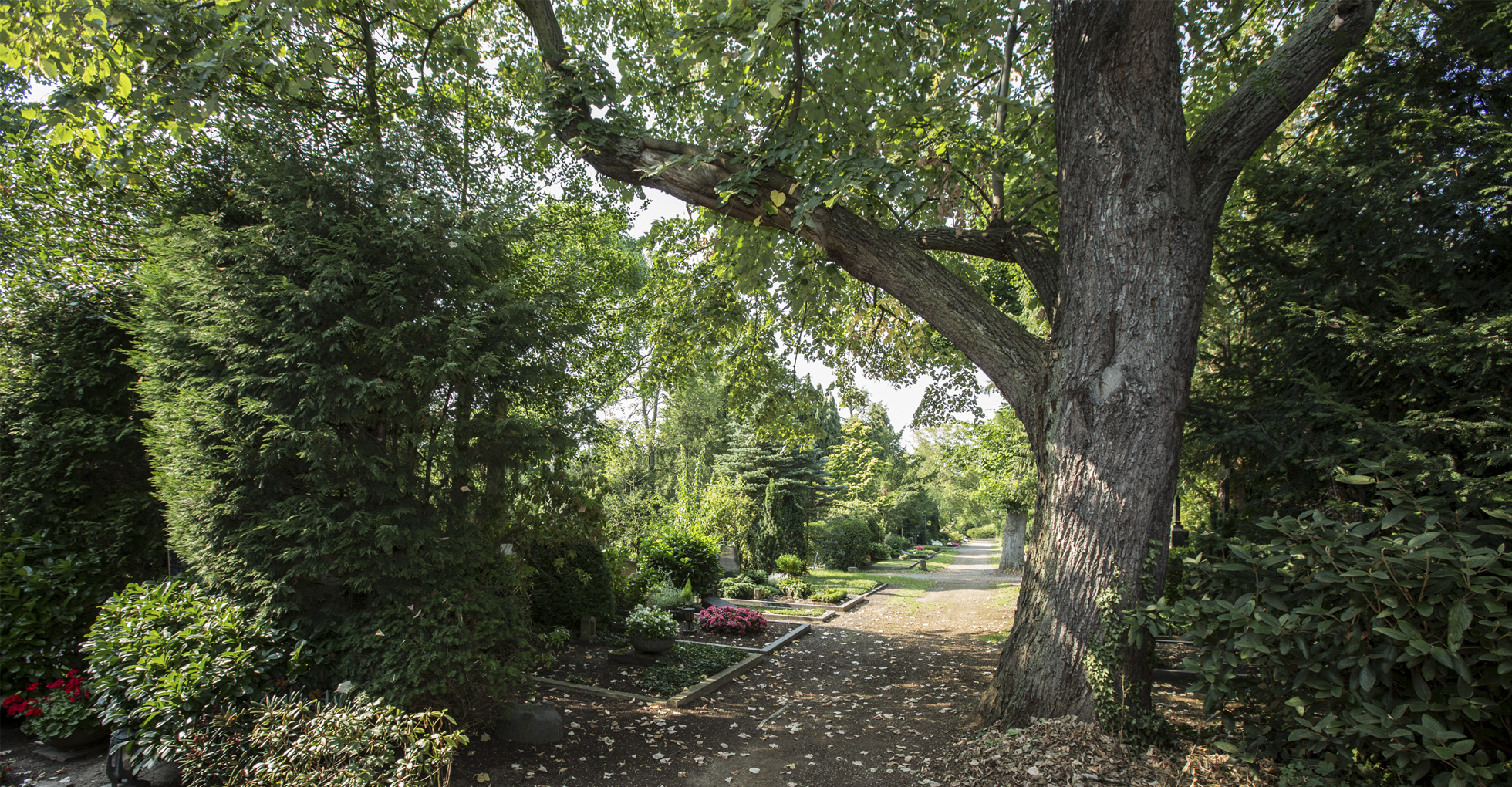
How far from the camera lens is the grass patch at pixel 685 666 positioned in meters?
6.65

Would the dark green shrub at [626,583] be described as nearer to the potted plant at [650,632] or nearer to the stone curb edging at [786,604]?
the potted plant at [650,632]

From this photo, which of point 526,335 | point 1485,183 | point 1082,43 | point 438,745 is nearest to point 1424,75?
point 1485,183

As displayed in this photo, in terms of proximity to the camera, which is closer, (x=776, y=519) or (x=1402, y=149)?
(x=1402, y=149)

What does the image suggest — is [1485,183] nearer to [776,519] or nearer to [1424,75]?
[1424,75]

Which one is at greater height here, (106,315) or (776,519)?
(106,315)

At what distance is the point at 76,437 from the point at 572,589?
492 centimetres

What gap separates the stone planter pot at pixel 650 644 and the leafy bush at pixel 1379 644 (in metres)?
5.45

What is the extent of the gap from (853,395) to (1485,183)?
747 centimetres

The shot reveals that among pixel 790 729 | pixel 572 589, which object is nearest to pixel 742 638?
pixel 572 589

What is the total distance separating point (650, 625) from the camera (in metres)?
7.49

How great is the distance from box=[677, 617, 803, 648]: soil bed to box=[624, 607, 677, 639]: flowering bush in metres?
1.22

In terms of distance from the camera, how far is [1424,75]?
15.9 ft

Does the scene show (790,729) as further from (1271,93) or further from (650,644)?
(1271,93)

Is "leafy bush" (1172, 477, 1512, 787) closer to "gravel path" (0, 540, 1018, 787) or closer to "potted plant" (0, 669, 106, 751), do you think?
"gravel path" (0, 540, 1018, 787)
